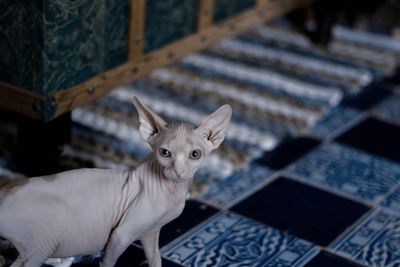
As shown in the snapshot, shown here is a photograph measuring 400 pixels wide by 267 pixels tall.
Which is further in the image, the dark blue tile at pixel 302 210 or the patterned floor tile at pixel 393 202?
the patterned floor tile at pixel 393 202

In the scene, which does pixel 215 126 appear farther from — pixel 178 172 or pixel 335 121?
pixel 335 121

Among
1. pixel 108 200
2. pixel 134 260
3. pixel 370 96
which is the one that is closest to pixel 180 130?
pixel 108 200

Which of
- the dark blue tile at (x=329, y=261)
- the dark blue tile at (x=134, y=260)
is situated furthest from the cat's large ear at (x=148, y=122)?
the dark blue tile at (x=329, y=261)

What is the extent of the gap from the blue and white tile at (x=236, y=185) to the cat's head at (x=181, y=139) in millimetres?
510

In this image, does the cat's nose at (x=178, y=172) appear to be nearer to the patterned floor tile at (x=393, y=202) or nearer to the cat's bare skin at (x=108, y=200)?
the cat's bare skin at (x=108, y=200)

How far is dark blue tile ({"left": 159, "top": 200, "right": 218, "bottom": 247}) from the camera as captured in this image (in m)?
1.78

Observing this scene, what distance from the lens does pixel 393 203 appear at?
2.01m

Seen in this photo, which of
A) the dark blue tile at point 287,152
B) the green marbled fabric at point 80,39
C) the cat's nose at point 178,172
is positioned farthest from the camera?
the dark blue tile at point 287,152

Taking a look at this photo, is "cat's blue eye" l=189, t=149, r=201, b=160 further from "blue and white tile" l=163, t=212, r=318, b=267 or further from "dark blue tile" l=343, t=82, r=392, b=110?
"dark blue tile" l=343, t=82, r=392, b=110

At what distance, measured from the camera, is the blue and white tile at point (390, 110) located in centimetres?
252

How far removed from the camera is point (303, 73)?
2.81 meters

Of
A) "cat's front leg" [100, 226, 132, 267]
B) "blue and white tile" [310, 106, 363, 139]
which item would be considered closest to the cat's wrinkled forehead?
"cat's front leg" [100, 226, 132, 267]

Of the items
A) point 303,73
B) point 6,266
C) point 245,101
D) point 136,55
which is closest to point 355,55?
point 303,73

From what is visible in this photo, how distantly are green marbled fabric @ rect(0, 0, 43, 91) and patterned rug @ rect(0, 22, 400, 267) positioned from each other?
279 millimetres
